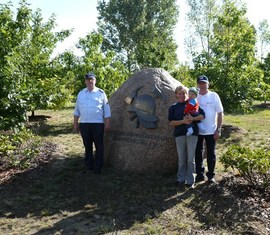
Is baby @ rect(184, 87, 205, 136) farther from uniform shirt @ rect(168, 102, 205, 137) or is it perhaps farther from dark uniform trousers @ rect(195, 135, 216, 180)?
dark uniform trousers @ rect(195, 135, 216, 180)

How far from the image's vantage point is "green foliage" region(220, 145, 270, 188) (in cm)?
528

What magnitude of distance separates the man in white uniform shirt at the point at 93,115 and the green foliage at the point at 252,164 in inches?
83.3

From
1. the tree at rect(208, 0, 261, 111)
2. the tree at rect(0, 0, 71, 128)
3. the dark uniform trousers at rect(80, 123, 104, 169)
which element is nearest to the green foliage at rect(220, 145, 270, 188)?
the dark uniform trousers at rect(80, 123, 104, 169)

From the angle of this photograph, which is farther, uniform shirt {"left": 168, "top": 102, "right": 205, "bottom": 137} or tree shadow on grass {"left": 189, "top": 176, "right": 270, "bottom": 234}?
uniform shirt {"left": 168, "top": 102, "right": 205, "bottom": 137}

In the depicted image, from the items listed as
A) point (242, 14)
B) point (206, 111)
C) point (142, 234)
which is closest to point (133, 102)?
point (206, 111)

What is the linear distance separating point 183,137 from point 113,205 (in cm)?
146

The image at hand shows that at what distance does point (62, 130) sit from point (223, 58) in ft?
17.4

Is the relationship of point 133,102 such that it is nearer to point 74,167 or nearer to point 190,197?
point 74,167

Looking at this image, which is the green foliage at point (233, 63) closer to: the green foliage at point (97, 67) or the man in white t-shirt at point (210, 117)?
the green foliage at point (97, 67)

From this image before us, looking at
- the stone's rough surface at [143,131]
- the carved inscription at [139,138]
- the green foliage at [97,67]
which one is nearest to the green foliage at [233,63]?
the green foliage at [97,67]

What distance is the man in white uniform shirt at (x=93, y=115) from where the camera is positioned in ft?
20.9

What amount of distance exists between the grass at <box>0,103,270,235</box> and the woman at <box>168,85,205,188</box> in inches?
9.4

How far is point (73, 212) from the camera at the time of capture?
202 inches

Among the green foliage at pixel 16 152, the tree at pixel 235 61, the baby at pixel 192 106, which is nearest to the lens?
the baby at pixel 192 106
